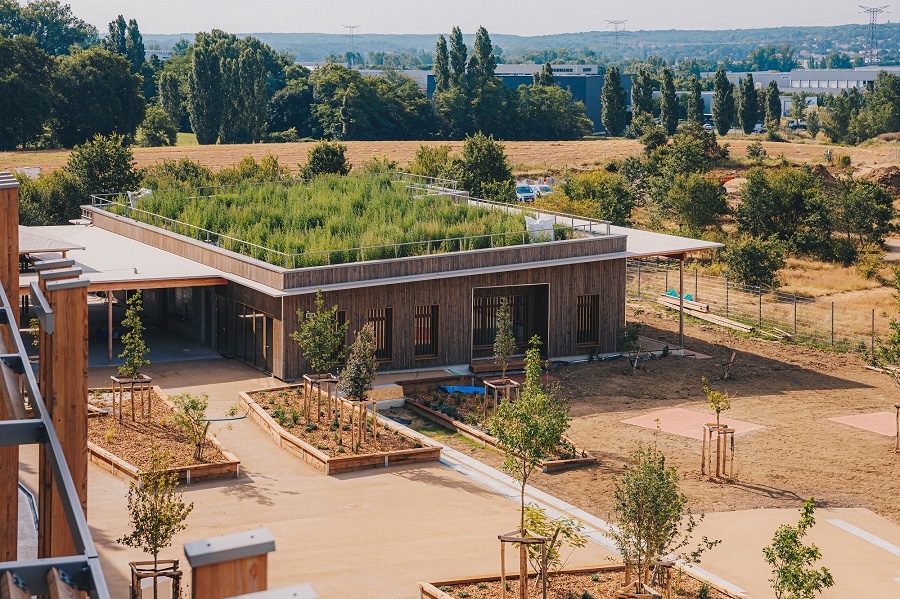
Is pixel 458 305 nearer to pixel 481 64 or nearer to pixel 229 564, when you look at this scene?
pixel 229 564

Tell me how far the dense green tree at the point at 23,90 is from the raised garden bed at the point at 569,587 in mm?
66362

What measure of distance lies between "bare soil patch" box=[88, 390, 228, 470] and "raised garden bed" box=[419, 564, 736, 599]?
642cm

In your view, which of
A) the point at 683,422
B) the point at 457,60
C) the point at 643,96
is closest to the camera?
the point at 683,422

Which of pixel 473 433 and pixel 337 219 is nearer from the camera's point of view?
pixel 473 433

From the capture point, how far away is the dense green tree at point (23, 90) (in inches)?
2857

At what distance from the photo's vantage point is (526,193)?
56.2 meters

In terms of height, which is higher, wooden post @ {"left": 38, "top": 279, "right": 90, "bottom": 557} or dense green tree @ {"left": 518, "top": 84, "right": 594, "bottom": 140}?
dense green tree @ {"left": 518, "top": 84, "right": 594, "bottom": 140}

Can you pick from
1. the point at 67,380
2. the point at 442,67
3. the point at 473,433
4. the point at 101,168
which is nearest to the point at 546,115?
the point at 442,67

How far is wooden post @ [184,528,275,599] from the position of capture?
132 inches

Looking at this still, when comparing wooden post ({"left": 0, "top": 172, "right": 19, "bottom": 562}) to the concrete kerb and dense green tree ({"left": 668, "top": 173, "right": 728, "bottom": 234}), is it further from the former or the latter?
dense green tree ({"left": 668, "top": 173, "right": 728, "bottom": 234})

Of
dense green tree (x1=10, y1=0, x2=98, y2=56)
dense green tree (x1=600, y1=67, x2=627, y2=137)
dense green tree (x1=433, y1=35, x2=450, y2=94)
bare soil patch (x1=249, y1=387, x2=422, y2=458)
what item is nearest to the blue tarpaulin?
bare soil patch (x1=249, y1=387, x2=422, y2=458)

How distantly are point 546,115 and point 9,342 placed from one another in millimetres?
98466

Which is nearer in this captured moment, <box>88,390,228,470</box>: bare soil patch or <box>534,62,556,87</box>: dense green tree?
<box>88,390,228,470</box>: bare soil patch

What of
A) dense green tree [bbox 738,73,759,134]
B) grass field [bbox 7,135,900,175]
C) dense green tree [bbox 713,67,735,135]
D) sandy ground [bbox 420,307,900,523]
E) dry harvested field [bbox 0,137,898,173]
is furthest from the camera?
dense green tree [bbox 738,73,759,134]
